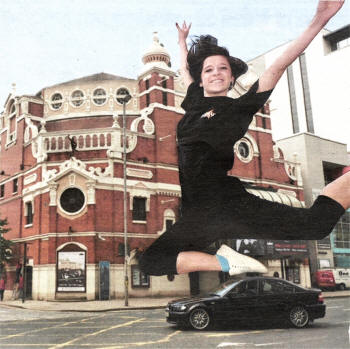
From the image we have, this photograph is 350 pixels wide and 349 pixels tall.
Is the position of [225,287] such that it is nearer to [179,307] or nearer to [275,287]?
[275,287]

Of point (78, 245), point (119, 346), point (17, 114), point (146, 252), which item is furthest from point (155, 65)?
point (17, 114)

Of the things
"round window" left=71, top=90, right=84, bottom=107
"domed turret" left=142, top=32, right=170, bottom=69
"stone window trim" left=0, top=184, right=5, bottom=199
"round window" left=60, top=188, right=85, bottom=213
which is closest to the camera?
"domed turret" left=142, top=32, right=170, bottom=69

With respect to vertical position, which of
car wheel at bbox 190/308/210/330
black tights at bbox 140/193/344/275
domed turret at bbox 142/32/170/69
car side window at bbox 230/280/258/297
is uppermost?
domed turret at bbox 142/32/170/69

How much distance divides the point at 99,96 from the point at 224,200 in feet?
52.6

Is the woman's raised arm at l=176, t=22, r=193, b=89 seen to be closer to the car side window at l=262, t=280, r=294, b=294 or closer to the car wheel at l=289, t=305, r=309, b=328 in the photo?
the car side window at l=262, t=280, r=294, b=294

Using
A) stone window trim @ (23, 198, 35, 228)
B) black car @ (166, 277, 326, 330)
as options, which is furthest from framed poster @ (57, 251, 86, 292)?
black car @ (166, 277, 326, 330)

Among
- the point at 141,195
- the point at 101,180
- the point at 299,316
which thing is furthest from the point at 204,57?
the point at 101,180

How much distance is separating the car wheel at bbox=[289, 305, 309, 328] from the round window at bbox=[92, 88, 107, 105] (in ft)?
53.8

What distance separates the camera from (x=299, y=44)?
555 cm

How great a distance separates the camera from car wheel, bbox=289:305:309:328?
5.46m

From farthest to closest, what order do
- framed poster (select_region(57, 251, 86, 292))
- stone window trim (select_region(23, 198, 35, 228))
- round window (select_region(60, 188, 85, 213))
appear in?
stone window trim (select_region(23, 198, 35, 228))
round window (select_region(60, 188, 85, 213))
framed poster (select_region(57, 251, 86, 292))

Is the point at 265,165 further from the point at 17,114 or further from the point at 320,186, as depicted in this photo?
the point at 17,114

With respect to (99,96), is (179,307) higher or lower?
lower

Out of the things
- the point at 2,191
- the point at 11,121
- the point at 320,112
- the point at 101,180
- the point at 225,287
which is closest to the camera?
the point at 225,287
